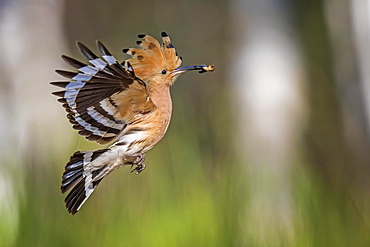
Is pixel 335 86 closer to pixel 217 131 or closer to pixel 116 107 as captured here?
pixel 217 131

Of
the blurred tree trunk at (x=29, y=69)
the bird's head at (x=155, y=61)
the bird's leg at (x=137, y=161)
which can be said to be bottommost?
the bird's leg at (x=137, y=161)

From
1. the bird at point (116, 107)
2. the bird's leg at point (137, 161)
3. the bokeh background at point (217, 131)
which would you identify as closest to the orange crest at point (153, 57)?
the bird at point (116, 107)

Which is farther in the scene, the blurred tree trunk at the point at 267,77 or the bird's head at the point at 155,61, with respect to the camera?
the blurred tree trunk at the point at 267,77

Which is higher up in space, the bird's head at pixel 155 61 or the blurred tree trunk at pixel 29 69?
the blurred tree trunk at pixel 29 69

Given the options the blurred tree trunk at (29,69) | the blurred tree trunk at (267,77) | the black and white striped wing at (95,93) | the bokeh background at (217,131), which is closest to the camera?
the black and white striped wing at (95,93)

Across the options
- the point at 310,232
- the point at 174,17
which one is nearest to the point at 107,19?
the point at 174,17

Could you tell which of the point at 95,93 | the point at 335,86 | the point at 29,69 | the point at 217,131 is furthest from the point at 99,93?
the point at 335,86

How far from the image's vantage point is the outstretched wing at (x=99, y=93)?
2.18 feet

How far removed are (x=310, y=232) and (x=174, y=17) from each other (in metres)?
1.89

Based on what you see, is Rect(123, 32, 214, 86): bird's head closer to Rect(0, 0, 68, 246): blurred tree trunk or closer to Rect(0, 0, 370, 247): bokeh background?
Rect(0, 0, 370, 247): bokeh background

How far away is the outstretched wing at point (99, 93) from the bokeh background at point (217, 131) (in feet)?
2.30

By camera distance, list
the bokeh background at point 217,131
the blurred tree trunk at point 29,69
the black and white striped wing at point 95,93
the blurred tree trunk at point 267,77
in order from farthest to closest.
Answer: the blurred tree trunk at point 267,77
the blurred tree trunk at point 29,69
the bokeh background at point 217,131
the black and white striped wing at point 95,93

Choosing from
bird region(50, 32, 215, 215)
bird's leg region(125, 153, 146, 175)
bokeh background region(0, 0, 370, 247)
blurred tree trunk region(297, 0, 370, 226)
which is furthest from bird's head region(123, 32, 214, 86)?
blurred tree trunk region(297, 0, 370, 226)

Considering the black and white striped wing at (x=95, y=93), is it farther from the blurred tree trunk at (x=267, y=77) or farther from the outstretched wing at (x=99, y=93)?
the blurred tree trunk at (x=267, y=77)
